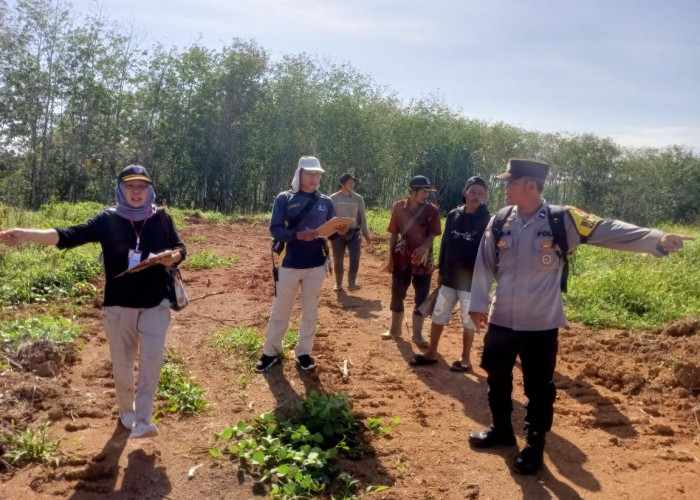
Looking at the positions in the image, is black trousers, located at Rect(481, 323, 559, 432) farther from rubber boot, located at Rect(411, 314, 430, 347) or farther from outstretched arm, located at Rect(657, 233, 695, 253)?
rubber boot, located at Rect(411, 314, 430, 347)

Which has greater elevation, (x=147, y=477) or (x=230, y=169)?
(x=230, y=169)

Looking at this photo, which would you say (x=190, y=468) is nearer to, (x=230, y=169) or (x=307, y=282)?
(x=307, y=282)

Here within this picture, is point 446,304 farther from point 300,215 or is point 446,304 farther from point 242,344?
point 242,344

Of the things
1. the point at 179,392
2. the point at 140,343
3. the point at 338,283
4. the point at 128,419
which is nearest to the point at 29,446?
the point at 128,419

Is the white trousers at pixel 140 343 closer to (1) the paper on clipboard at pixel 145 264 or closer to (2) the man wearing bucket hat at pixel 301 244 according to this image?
(1) the paper on clipboard at pixel 145 264

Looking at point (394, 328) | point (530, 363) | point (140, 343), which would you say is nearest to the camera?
point (530, 363)

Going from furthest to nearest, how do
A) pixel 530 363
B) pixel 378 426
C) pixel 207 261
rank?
pixel 207 261, pixel 378 426, pixel 530 363

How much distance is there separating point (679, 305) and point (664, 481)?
5111mm

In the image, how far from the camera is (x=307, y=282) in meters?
5.10

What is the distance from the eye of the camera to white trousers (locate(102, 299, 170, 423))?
3719 millimetres

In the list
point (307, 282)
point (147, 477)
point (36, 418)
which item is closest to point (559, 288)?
point (307, 282)

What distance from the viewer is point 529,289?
3.52 meters

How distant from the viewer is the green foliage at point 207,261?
1035 cm

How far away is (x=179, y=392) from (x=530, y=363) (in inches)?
108
